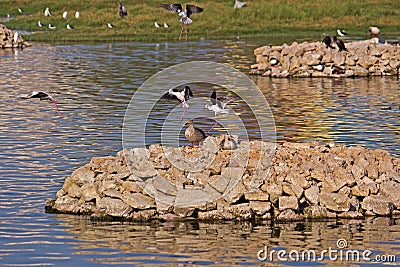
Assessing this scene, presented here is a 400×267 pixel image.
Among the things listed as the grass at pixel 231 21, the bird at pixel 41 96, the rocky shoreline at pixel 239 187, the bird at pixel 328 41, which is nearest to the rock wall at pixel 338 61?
the bird at pixel 328 41

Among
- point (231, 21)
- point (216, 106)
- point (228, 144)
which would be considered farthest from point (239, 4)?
point (228, 144)

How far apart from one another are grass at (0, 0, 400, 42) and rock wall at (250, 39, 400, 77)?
72.6 feet

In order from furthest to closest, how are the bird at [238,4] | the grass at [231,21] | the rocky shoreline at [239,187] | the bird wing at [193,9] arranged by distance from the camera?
the bird at [238,4] < the grass at [231,21] < the bird wing at [193,9] < the rocky shoreline at [239,187]

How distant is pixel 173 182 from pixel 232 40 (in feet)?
154

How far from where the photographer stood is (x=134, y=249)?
14.7 metres

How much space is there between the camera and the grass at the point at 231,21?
2618 inches

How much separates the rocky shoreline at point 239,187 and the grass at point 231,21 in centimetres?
4735

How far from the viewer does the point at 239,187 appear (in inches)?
664

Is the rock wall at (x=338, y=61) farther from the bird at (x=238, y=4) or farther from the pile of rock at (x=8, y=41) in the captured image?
the bird at (x=238, y=4)

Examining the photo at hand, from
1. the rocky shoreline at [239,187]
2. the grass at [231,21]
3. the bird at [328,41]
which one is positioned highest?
the grass at [231,21]

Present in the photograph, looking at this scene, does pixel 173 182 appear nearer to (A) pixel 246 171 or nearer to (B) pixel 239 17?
(A) pixel 246 171

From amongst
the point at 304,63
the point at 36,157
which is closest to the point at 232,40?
the point at 304,63

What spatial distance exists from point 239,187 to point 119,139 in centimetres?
980

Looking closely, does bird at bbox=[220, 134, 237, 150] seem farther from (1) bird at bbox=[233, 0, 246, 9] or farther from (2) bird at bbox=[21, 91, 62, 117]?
(1) bird at bbox=[233, 0, 246, 9]
